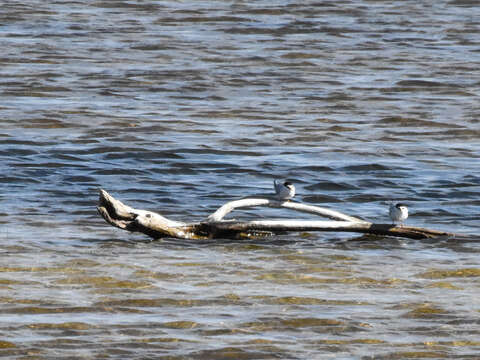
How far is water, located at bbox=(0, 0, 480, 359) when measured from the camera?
12.7 metres

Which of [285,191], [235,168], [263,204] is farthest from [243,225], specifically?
[235,168]

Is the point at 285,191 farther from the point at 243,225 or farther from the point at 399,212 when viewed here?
the point at 399,212

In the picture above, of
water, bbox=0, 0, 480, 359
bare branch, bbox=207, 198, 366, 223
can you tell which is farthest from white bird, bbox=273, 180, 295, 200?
water, bbox=0, 0, 480, 359

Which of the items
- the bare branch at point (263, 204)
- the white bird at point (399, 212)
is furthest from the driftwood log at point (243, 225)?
the white bird at point (399, 212)

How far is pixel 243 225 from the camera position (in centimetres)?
1606

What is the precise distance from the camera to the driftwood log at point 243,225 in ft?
51.4

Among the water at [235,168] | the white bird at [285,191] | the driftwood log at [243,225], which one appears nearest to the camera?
the water at [235,168]

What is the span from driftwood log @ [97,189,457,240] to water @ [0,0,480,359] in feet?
0.68

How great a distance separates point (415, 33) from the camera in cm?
4019

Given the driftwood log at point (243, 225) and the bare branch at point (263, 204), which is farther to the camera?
the bare branch at point (263, 204)

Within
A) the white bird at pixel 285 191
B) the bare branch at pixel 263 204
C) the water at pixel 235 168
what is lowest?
the water at pixel 235 168

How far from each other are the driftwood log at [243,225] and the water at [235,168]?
8.2 inches

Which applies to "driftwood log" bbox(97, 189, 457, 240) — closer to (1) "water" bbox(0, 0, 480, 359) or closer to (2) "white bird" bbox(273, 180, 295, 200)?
(2) "white bird" bbox(273, 180, 295, 200)

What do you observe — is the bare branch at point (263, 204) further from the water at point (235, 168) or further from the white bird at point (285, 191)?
Answer: the water at point (235, 168)
